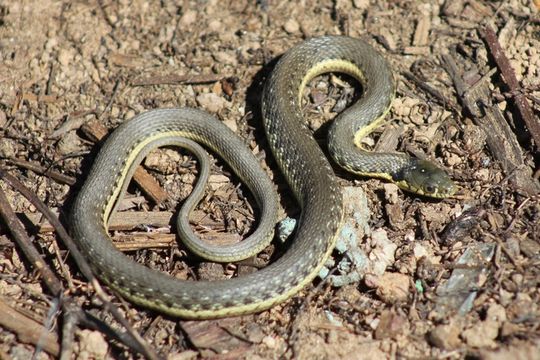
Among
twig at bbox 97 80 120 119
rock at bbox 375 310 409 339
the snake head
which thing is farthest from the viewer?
twig at bbox 97 80 120 119

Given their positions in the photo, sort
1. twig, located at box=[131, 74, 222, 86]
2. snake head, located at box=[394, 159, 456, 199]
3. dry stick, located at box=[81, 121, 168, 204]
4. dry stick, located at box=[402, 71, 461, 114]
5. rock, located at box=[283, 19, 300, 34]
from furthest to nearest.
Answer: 1. rock, located at box=[283, 19, 300, 34]
2. twig, located at box=[131, 74, 222, 86]
3. dry stick, located at box=[402, 71, 461, 114]
4. dry stick, located at box=[81, 121, 168, 204]
5. snake head, located at box=[394, 159, 456, 199]

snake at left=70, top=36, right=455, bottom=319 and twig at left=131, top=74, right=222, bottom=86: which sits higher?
twig at left=131, top=74, right=222, bottom=86

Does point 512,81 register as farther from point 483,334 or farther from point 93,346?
point 93,346

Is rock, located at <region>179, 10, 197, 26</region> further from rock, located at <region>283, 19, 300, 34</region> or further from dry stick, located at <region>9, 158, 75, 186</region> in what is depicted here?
dry stick, located at <region>9, 158, 75, 186</region>

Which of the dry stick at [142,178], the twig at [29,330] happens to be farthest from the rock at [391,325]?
the twig at [29,330]

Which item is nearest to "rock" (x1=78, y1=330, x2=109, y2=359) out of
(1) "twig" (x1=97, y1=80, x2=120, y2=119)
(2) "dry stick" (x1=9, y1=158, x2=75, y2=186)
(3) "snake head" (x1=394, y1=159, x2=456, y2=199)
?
(2) "dry stick" (x1=9, y1=158, x2=75, y2=186)

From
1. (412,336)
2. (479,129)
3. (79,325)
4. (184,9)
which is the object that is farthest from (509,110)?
(79,325)

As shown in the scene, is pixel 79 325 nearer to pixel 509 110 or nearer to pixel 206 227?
pixel 206 227

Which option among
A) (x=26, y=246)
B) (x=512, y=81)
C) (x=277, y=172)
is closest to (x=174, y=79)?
(x=277, y=172)
